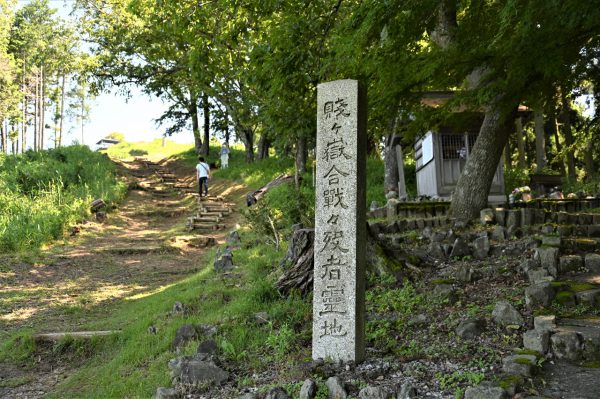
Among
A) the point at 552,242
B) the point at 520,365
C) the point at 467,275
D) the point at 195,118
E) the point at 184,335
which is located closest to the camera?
the point at 520,365

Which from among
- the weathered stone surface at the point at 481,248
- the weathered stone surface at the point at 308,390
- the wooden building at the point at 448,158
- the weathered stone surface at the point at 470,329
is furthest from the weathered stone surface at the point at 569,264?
the wooden building at the point at 448,158

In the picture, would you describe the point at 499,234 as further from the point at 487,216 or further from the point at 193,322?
the point at 193,322

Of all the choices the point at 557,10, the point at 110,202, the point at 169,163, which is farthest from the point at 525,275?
the point at 169,163

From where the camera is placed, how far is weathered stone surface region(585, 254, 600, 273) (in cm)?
654

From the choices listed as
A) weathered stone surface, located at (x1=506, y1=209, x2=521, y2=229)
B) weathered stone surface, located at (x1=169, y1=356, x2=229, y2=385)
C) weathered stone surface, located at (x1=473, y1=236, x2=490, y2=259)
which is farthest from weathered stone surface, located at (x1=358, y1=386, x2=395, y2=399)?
weathered stone surface, located at (x1=506, y1=209, x2=521, y2=229)

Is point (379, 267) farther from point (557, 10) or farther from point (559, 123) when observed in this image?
point (559, 123)

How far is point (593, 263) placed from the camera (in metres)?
6.57

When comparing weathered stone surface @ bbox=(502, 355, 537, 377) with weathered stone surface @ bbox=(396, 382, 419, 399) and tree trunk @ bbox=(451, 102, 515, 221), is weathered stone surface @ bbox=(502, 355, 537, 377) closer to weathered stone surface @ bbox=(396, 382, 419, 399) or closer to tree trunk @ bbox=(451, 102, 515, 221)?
weathered stone surface @ bbox=(396, 382, 419, 399)

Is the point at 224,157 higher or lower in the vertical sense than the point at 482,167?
higher

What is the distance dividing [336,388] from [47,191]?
16338mm

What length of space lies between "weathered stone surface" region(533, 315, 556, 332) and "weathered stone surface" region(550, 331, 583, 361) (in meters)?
0.15

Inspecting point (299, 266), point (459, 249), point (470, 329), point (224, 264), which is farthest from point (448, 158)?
point (470, 329)

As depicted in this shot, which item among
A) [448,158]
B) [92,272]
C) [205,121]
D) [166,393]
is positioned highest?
[205,121]

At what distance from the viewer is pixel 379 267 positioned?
7316mm
